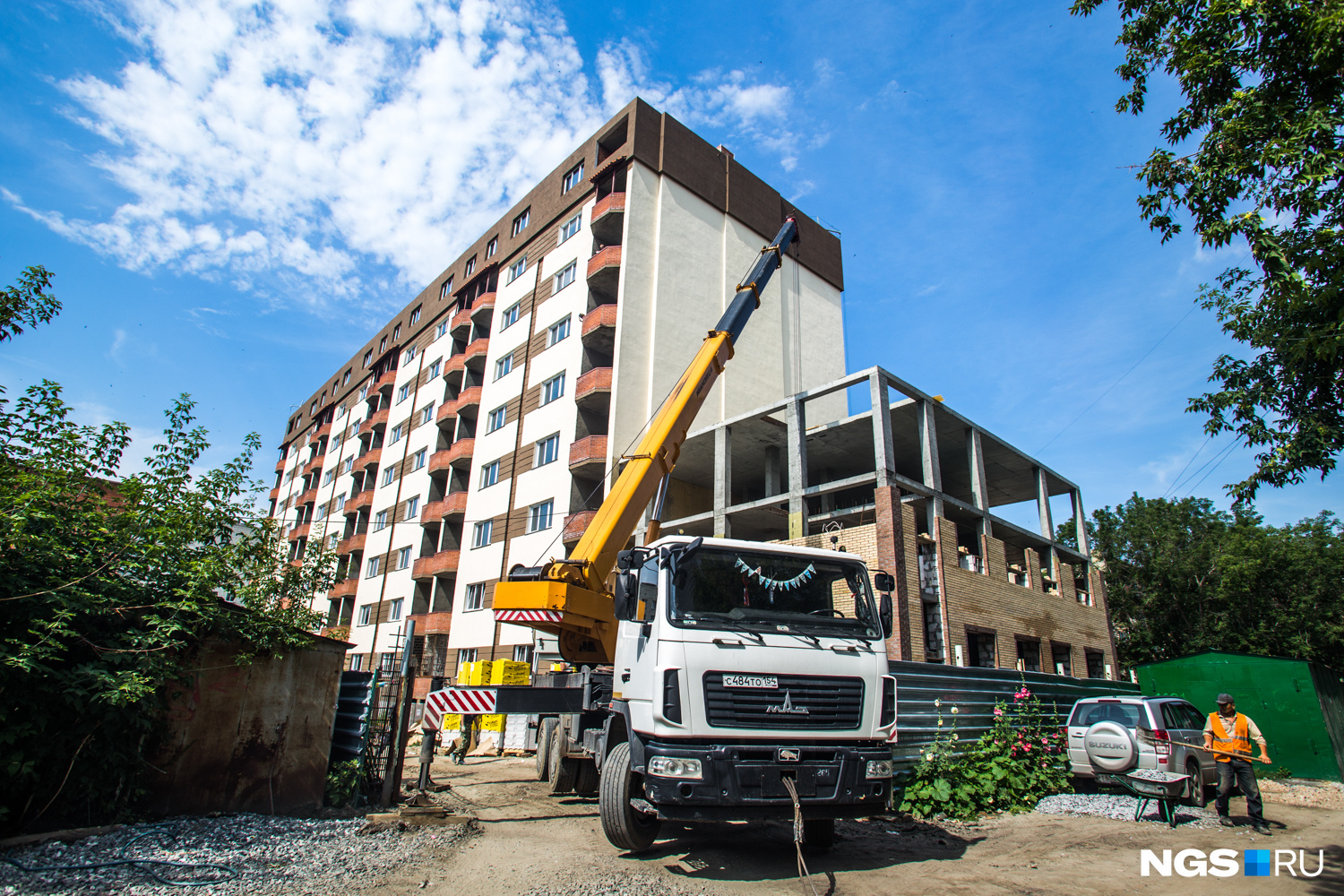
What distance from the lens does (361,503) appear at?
1697 inches

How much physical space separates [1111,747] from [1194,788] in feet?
3.90

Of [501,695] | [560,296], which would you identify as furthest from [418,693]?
[501,695]

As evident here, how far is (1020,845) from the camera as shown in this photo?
8016 millimetres

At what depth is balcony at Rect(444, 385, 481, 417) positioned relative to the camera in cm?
3403

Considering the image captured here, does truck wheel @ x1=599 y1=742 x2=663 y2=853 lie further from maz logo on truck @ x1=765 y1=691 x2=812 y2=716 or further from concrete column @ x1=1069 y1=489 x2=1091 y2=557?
concrete column @ x1=1069 y1=489 x2=1091 y2=557

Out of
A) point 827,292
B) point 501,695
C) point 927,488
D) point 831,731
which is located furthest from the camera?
point 827,292

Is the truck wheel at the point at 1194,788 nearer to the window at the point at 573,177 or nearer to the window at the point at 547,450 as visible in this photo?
the window at the point at 547,450

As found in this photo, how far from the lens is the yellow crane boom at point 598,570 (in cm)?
971

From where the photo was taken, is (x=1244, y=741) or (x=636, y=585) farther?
(x=1244, y=741)

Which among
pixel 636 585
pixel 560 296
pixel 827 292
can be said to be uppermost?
pixel 827 292

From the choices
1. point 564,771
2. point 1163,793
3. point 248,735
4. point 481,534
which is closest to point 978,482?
point 1163,793

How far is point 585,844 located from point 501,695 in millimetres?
2685

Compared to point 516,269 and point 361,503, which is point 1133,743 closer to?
point 516,269

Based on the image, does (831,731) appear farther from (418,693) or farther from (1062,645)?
(418,693)
